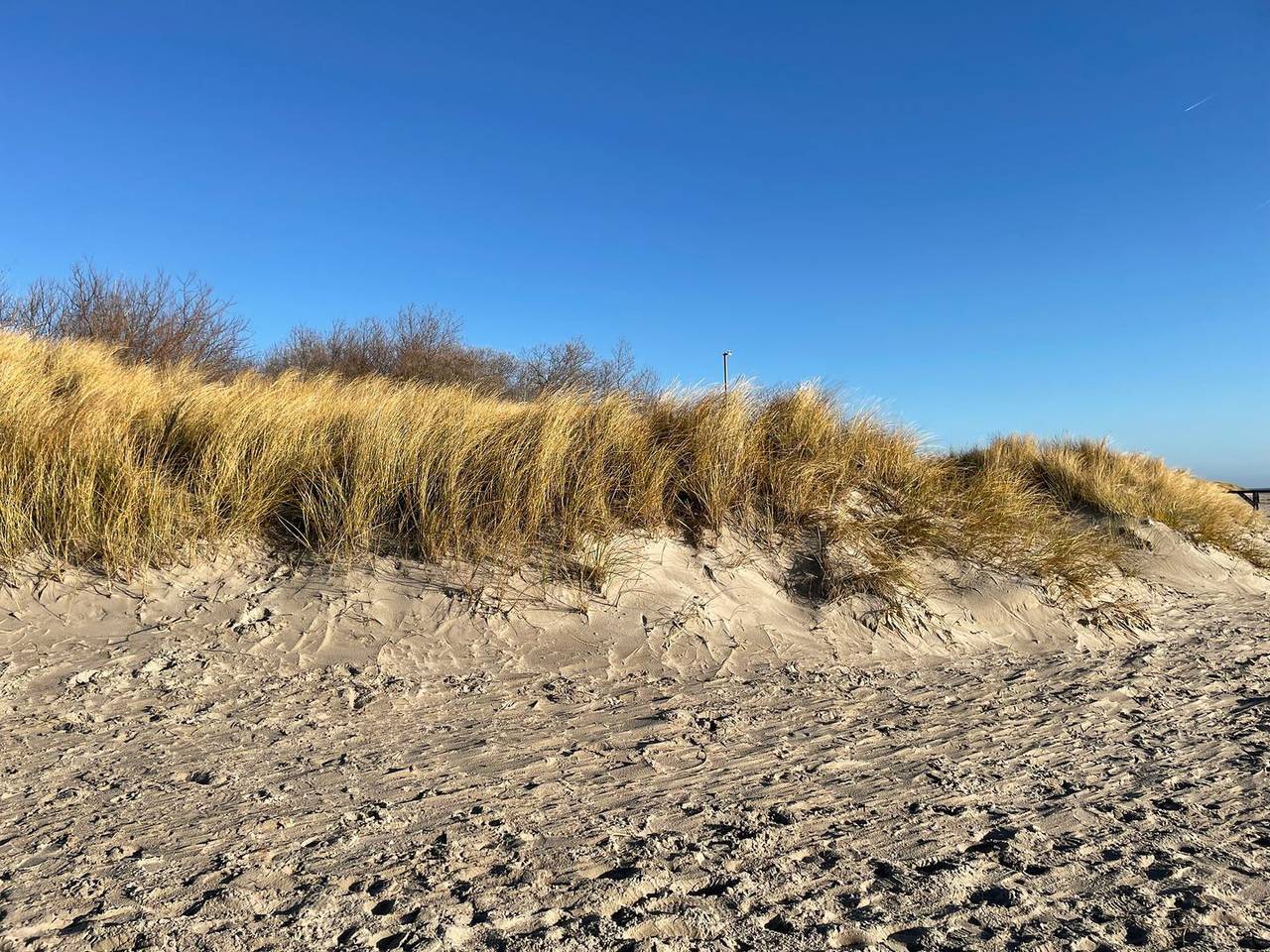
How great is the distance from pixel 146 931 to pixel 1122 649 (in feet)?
20.1

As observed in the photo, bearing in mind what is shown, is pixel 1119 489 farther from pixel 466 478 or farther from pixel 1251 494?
pixel 1251 494

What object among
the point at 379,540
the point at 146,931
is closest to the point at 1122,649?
the point at 379,540

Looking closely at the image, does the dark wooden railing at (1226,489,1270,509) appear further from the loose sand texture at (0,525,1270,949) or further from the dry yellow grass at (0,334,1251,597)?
the loose sand texture at (0,525,1270,949)

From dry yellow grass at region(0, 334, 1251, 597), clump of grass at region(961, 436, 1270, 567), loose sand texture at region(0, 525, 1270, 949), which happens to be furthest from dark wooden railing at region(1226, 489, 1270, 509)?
loose sand texture at region(0, 525, 1270, 949)

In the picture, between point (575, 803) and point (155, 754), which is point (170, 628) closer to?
point (155, 754)

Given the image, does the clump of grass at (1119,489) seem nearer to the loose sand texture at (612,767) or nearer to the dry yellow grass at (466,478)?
the dry yellow grass at (466,478)

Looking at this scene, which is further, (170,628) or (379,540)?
(379,540)

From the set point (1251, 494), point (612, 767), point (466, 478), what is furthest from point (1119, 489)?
point (1251, 494)

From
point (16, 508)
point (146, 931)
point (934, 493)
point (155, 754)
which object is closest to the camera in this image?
point (146, 931)

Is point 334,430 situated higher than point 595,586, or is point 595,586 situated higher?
point 334,430

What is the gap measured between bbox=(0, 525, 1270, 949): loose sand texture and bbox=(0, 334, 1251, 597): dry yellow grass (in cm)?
31

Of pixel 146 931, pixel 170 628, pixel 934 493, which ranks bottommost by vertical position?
pixel 146 931

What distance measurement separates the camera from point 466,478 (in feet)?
18.1

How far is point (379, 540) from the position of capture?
5137 mm
